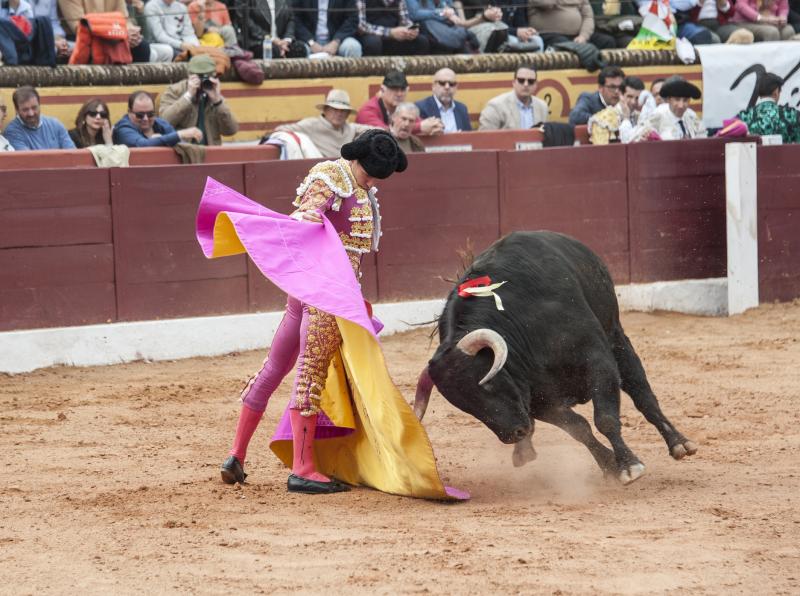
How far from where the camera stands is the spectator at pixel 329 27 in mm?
9570

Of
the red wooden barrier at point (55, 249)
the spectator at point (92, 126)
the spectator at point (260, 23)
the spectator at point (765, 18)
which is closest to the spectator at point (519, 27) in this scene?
the spectator at point (260, 23)

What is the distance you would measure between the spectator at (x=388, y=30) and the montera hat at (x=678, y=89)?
183 cm

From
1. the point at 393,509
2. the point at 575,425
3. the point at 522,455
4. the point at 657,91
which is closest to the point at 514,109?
the point at 657,91

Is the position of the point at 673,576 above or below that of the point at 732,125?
below

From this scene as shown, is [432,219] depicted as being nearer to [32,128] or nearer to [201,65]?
[201,65]

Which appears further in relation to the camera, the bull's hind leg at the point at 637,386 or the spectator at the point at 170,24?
the spectator at the point at 170,24

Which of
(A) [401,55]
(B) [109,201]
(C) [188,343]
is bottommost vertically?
(C) [188,343]

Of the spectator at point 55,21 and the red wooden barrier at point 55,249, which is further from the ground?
the spectator at point 55,21

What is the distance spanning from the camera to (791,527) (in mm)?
3830

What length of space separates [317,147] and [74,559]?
477 centimetres

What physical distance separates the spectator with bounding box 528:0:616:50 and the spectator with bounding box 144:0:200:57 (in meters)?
2.94

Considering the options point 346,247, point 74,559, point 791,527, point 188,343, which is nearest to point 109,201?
point 188,343

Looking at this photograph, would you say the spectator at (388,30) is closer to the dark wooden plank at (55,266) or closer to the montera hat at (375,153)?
the dark wooden plank at (55,266)

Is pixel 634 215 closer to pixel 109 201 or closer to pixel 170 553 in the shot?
pixel 109 201
